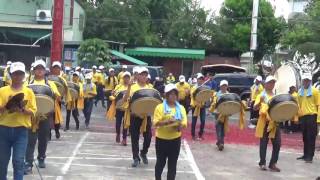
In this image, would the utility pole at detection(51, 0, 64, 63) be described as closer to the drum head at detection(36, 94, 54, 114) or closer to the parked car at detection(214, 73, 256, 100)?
the parked car at detection(214, 73, 256, 100)

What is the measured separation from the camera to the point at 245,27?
183 feet

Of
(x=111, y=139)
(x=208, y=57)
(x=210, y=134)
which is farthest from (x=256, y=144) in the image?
(x=208, y=57)

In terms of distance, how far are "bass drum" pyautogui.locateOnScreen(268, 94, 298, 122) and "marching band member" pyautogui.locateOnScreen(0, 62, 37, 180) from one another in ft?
16.4

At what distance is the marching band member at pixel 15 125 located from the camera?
28.4 ft

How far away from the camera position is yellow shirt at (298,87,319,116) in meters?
13.7

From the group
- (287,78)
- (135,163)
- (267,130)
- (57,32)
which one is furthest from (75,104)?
(267,130)

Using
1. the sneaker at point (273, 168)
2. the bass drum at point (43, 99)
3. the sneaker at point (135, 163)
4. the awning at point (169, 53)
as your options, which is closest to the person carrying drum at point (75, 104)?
the sneaker at point (135, 163)

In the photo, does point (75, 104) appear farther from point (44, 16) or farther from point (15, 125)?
point (44, 16)

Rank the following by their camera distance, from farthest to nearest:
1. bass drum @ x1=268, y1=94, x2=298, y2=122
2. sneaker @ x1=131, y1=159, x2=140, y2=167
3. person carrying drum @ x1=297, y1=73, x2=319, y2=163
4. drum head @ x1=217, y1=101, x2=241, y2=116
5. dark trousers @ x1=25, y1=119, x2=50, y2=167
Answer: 1. drum head @ x1=217, y1=101, x2=241, y2=116
2. person carrying drum @ x1=297, y1=73, x2=319, y2=163
3. bass drum @ x1=268, y1=94, x2=298, y2=122
4. sneaker @ x1=131, y1=159, x2=140, y2=167
5. dark trousers @ x1=25, y1=119, x2=50, y2=167

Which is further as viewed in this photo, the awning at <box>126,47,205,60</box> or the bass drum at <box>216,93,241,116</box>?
the awning at <box>126,47,205,60</box>

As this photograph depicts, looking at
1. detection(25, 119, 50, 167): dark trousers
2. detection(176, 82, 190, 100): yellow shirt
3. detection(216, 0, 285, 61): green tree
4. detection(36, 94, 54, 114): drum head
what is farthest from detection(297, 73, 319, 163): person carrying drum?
detection(216, 0, 285, 61): green tree

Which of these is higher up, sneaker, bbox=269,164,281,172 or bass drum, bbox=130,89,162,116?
bass drum, bbox=130,89,162,116

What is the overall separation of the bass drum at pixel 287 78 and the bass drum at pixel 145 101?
6.58 metres

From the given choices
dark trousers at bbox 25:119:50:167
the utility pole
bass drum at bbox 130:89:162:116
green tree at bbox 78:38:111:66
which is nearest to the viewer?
dark trousers at bbox 25:119:50:167
